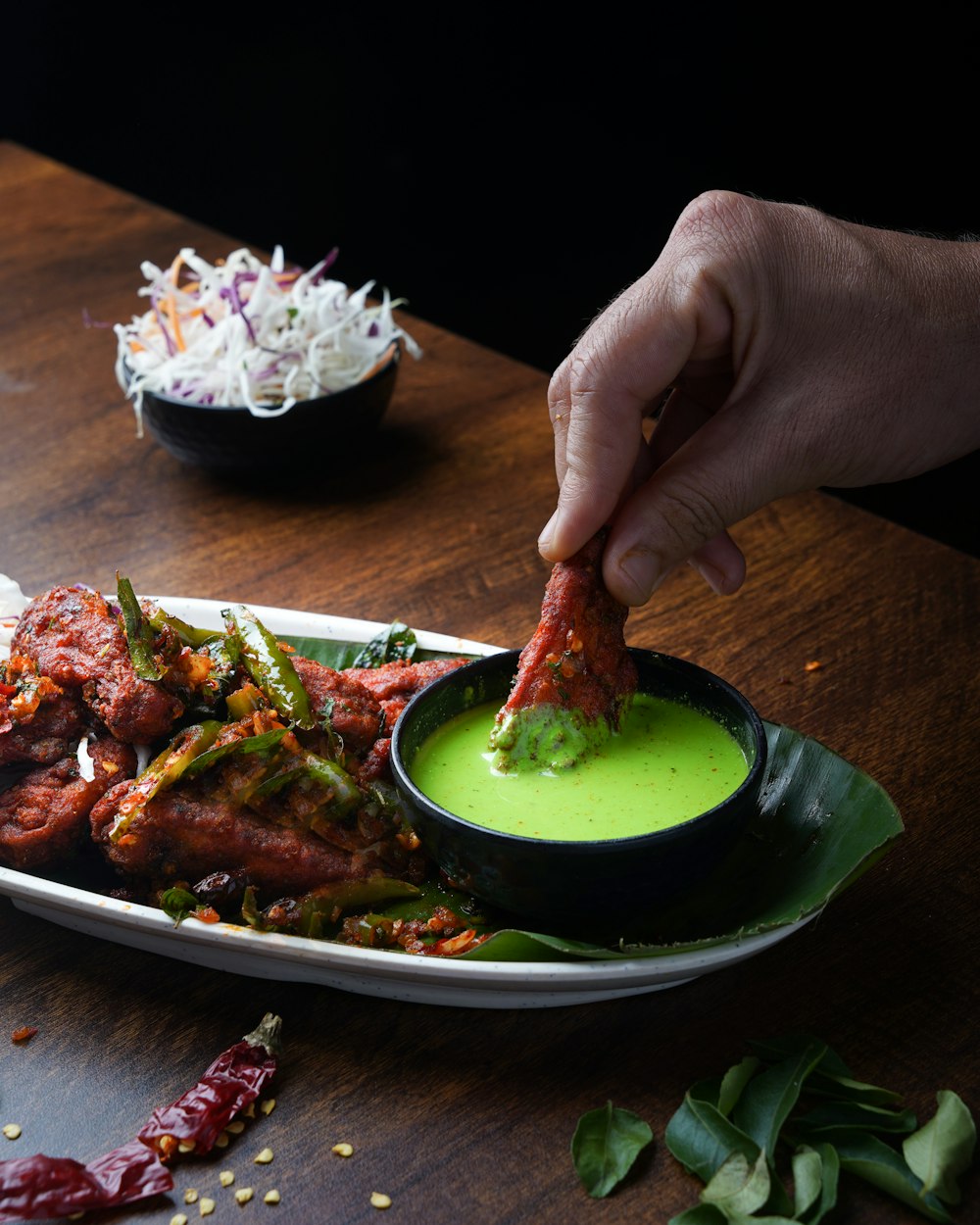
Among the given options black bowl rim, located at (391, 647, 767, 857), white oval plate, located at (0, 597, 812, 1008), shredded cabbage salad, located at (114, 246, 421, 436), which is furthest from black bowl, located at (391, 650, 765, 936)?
shredded cabbage salad, located at (114, 246, 421, 436)

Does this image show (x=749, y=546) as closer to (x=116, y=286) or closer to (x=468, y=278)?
(x=116, y=286)

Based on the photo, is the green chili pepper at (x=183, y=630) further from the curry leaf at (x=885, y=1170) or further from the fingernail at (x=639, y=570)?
the curry leaf at (x=885, y=1170)

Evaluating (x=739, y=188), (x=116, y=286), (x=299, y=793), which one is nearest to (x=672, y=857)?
(x=299, y=793)

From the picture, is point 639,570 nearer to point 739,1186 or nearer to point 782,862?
point 782,862

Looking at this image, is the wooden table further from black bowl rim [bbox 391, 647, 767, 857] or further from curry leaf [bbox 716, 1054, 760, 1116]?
black bowl rim [bbox 391, 647, 767, 857]

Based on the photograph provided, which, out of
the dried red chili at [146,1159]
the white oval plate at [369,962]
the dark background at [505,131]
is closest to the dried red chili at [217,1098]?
the dried red chili at [146,1159]
